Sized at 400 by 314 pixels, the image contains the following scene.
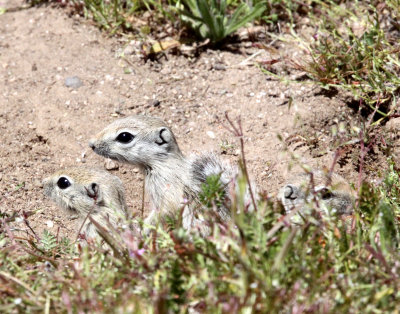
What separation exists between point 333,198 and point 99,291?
2.38 m

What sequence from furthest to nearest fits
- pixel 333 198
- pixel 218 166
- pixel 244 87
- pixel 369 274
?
pixel 244 87 → pixel 218 166 → pixel 333 198 → pixel 369 274

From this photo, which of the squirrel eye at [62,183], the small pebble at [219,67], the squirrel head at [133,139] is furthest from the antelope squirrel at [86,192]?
the small pebble at [219,67]

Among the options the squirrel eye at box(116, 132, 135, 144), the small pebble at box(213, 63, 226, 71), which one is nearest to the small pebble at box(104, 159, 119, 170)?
the squirrel eye at box(116, 132, 135, 144)

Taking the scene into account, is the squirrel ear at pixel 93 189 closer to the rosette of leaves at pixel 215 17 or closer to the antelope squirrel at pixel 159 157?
the antelope squirrel at pixel 159 157

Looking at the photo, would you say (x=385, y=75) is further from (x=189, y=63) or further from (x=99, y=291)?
(x=99, y=291)

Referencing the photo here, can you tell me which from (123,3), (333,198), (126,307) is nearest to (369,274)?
(126,307)

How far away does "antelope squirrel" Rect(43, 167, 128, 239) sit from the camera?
17.0ft

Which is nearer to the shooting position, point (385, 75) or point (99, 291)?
point (99, 291)

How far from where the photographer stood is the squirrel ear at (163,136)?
18.2 feet

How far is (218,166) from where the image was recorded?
545 centimetres

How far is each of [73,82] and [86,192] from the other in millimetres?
1934

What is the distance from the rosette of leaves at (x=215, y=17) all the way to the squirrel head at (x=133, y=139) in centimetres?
169

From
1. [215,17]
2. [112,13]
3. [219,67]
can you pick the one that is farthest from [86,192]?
[112,13]

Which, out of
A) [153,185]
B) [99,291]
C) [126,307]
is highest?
[126,307]
